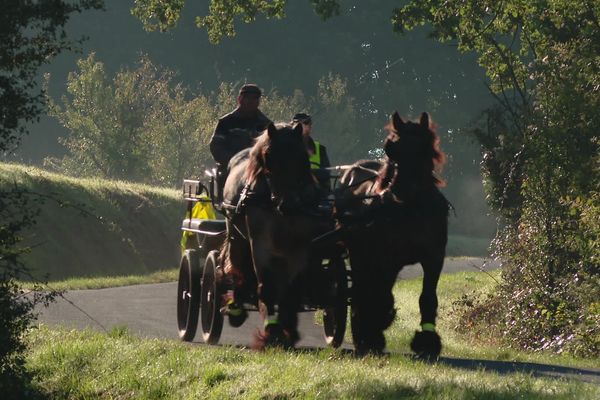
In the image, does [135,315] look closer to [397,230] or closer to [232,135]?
[232,135]

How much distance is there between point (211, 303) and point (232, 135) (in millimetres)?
1941

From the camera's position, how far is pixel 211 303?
14.7 m

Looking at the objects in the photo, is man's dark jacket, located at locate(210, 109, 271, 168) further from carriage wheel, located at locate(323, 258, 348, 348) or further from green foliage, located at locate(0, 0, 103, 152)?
green foliage, located at locate(0, 0, 103, 152)

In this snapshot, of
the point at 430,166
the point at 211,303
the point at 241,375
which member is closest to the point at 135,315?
the point at 211,303

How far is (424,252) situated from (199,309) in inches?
174

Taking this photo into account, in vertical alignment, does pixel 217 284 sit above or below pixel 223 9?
below

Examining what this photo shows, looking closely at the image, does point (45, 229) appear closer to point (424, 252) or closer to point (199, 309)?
point (199, 309)

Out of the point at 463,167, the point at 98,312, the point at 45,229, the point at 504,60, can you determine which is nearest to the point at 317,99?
the point at 463,167

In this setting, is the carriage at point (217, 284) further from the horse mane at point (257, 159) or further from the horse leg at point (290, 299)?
the horse mane at point (257, 159)

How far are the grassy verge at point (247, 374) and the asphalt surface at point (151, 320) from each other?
0.56 metres

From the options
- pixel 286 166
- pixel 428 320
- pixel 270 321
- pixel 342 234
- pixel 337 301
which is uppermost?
pixel 286 166

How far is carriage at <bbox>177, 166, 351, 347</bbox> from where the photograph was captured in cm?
1334

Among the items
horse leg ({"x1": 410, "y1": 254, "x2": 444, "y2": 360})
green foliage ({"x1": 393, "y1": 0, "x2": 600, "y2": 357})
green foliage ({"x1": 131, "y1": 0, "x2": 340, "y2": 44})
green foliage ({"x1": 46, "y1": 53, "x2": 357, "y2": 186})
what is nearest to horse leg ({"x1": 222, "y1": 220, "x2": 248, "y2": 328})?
horse leg ({"x1": 410, "y1": 254, "x2": 444, "y2": 360})

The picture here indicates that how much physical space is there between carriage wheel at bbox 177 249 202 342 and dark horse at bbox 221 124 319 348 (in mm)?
2578
